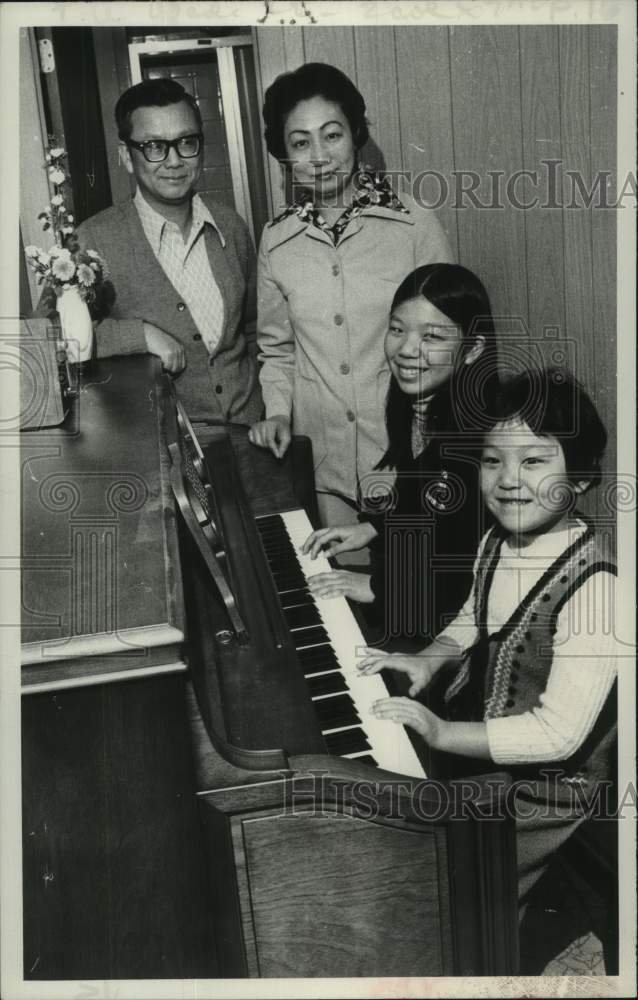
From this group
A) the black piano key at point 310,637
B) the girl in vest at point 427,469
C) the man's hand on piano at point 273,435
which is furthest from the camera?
the man's hand on piano at point 273,435

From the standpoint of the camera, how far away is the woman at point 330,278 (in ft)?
5.88

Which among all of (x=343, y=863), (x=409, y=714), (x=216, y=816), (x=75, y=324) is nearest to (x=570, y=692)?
(x=409, y=714)

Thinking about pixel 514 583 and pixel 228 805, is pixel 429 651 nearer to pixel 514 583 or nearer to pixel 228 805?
pixel 514 583

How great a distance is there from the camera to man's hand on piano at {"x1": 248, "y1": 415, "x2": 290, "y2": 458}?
6.49ft

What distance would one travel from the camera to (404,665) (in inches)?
59.7

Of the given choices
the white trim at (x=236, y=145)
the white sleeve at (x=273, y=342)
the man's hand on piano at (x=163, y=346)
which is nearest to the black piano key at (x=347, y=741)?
the white sleeve at (x=273, y=342)

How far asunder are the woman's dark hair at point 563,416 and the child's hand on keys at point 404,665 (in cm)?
41

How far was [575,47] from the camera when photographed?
1.56 m

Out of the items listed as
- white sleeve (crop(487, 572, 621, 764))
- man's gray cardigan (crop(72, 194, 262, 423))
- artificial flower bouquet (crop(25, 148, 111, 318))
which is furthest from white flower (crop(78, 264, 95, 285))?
white sleeve (crop(487, 572, 621, 764))

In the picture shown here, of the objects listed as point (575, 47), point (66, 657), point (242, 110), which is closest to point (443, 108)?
point (575, 47)

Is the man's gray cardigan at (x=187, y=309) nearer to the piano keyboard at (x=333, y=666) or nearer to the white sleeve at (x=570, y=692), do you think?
the piano keyboard at (x=333, y=666)

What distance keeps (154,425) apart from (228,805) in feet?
2.30

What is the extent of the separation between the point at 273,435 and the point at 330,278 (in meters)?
0.36

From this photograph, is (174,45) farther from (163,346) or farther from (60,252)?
(163,346)
